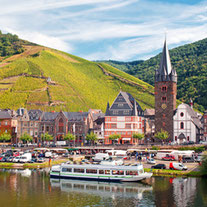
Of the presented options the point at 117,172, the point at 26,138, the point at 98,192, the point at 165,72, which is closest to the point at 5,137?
the point at 26,138

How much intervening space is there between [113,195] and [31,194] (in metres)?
13.4

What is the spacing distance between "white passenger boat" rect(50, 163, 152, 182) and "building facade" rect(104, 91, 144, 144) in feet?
185

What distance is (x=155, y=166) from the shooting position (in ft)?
264

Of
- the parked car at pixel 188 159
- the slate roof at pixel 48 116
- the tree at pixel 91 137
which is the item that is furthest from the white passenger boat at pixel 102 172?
the slate roof at pixel 48 116

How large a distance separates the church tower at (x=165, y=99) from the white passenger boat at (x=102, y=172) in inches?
2229

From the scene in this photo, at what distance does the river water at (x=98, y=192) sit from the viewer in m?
54.6

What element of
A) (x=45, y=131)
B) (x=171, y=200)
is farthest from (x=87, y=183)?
(x=45, y=131)

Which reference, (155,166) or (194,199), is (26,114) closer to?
(155,166)

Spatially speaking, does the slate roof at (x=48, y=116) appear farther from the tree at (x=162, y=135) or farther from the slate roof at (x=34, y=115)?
the tree at (x=162, y=135)

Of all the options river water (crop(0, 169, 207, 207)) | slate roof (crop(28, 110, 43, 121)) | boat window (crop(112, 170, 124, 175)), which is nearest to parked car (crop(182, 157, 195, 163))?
river water (crop(0, 169, 207, 207))

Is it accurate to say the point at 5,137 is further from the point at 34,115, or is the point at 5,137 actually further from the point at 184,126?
the point at 184,126

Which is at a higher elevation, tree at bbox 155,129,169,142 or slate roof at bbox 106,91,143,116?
slate roof at bbox 106,91,143,116

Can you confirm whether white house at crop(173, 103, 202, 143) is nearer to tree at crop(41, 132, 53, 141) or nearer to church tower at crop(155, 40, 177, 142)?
church tower at crop(155, 40, 177, 142)

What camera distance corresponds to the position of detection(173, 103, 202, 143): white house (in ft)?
406
